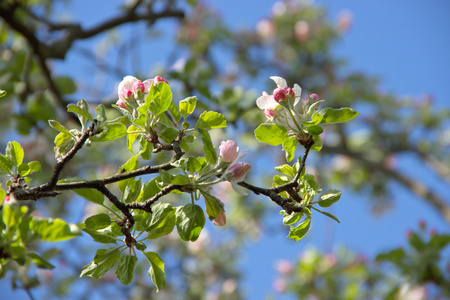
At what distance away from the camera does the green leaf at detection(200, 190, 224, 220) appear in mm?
936

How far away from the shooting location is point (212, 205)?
3.12 feet

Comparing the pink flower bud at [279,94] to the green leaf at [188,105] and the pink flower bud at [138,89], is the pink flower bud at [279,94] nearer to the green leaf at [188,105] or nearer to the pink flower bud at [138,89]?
the green leaf at [188,105]

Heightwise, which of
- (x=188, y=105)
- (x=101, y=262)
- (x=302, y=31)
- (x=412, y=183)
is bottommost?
(x=412, y=183)

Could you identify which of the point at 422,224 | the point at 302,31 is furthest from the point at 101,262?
the point at 302,31

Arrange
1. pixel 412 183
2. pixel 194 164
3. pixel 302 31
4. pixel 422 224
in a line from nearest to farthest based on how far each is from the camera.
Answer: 1. pixel 194 164
2. pixel 422 224
3. pixel 412 183
4. pixel 302 31

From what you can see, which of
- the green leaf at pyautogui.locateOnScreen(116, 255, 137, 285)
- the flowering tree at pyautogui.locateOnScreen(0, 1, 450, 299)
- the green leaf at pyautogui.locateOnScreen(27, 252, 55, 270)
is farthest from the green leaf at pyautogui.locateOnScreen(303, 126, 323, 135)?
the green leaf at pyautogui.locateOnScreen(27, 252, 55, 270)

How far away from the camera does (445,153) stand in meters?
4.91

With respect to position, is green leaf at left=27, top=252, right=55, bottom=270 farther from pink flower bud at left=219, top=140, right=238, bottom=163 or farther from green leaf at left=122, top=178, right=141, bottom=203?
pink flower bud at left=219, top=140, right=238, bottom=163

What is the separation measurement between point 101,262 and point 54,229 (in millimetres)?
226

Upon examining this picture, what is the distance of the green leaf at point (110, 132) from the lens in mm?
982

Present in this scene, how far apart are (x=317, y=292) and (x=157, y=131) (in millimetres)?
3154

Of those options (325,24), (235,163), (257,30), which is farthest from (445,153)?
(235,163)

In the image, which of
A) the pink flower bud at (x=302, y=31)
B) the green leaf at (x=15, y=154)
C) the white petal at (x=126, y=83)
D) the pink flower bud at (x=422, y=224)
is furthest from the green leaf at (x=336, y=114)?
the pink flower bud at (x=302, y=31)

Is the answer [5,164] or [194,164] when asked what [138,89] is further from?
[5,164]
